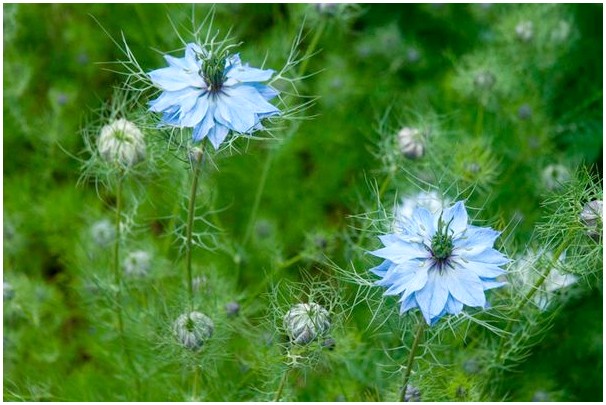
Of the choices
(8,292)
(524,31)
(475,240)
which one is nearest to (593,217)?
(475,240)

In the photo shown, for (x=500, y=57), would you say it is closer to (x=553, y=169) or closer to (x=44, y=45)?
(x=553, y=169)

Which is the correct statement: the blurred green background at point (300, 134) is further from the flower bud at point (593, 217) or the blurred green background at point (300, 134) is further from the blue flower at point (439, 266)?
the blue flower at point (439, 266)

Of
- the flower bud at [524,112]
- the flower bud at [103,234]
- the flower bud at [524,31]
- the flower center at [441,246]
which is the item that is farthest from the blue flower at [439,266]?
the flower bud at [524,31]

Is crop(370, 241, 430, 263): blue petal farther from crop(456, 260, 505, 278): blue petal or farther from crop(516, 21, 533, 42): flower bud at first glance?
crop(516, 21, 533, 42): flower bud

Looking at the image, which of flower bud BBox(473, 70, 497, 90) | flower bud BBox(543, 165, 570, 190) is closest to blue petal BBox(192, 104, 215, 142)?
flower bud BBox(543, 165, 570, 190)

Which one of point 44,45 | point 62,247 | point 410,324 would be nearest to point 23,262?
point 62,247

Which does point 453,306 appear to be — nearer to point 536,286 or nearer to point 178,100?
point 536,286

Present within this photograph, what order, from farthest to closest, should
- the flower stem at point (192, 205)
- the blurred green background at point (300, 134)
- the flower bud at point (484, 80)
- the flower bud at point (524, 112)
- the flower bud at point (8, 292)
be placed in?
the flower bud at point (524, 112)
the flower bud at point (484, 80)
the blurred green background at point (300, 134)
the flower bud at point (8, 292)
the flower stem at point (192, 205)
